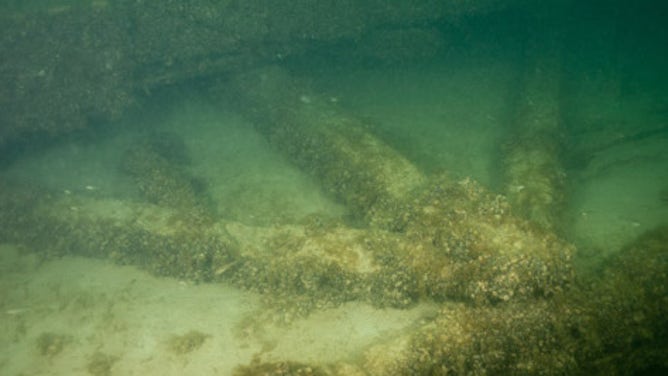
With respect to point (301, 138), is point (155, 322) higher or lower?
lower

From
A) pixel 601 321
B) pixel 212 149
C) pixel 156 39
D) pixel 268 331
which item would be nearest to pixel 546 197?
pixel 601 321

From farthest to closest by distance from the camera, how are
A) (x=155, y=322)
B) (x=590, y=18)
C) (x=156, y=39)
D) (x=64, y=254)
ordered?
(x=590, y=18) < (x=156, y=39) < (x=64, y=254) < (x=155, y=322)

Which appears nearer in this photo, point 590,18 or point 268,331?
point 268,331

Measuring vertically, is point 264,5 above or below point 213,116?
above

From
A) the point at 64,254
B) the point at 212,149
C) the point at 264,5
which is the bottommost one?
the point at 64,254

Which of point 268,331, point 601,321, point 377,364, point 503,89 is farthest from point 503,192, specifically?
point 503,89

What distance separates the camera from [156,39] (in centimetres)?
1081

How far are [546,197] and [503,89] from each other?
9.41 meters

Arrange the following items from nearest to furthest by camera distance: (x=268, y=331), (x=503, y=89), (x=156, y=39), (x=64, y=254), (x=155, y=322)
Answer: (x=268, y=331)
(x=155, y=322)
(x=64, y=254)
(x=156, y=39)
(x=503, y=89)

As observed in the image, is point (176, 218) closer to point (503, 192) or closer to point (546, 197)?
point (503, 192)

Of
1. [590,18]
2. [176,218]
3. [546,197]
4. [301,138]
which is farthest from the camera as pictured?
[590,18]

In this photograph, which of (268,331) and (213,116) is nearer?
(268,331)

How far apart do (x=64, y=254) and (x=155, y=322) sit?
11.2ft

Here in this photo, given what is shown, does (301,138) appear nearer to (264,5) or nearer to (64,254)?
(264,5)
